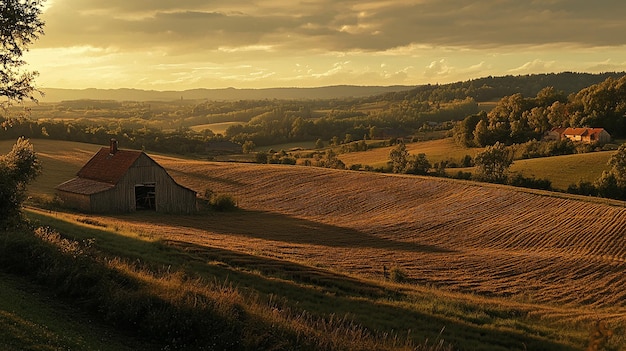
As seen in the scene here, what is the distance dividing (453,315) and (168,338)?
966cm

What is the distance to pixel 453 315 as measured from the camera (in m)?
18.5

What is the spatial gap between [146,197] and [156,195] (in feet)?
3.46

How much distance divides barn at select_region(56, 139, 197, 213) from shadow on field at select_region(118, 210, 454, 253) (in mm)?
2508

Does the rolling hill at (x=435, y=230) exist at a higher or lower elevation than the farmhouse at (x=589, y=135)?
lower

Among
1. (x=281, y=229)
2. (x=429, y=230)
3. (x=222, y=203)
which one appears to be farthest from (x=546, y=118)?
(x=281, y=229)

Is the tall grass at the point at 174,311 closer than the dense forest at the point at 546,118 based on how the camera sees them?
Yes

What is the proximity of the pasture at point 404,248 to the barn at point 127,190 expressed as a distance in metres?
2.67

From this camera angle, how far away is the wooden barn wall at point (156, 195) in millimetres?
48688

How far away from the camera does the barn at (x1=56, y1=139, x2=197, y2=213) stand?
4866cm

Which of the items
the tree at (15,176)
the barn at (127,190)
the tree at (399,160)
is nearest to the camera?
the tree at (15,176)

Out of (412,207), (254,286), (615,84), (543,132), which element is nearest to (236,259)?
(254,286)

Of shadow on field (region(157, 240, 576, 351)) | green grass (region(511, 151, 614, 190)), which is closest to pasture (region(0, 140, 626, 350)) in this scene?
shadow on field (region(157, 240, 576, 351))

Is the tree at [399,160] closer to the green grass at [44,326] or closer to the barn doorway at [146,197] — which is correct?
the barn doorway at [146,197]

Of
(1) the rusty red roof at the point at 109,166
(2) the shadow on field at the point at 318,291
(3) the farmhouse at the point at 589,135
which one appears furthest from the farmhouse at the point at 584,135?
(2) the shadow on field at the point at 318,291
